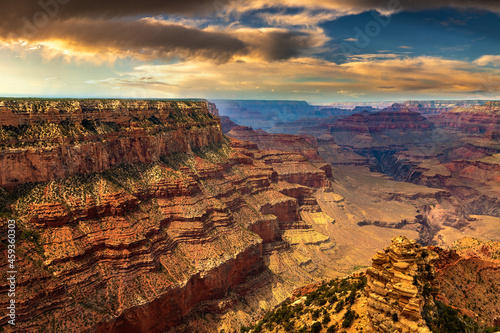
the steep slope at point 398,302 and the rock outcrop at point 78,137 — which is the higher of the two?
the rock outcrop at point 78,137

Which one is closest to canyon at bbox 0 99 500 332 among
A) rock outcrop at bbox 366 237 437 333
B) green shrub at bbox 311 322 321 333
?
rock outcrop at bbox 366 237 437 333

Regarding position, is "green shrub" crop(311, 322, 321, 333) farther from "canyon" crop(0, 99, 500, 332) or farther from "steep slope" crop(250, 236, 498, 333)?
"canyon" crop(0, 99, 500, 332)

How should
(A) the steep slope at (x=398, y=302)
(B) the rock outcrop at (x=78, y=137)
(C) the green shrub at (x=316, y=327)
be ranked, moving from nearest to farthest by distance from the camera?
1. (A) the steep slope at (x=398, y=302)
2. (C) the green shrub at (x=316, y=327)
3. (B) the rock outcrop at (x=78, y=137)

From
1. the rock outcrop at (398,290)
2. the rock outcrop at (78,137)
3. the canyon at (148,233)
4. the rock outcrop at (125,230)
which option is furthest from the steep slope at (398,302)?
the rock outcrop at (78,137)

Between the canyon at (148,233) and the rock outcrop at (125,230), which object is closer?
the canyon at (148,233)

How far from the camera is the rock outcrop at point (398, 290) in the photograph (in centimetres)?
2148

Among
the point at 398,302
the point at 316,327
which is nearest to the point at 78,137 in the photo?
the point at 316,327

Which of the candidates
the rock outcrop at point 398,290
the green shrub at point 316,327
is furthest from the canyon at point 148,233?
the green shrub at point 316,327

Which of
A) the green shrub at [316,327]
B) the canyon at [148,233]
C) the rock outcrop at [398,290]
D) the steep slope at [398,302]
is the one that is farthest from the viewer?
the canyon at [148,233]

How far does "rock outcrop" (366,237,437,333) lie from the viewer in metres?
21.5

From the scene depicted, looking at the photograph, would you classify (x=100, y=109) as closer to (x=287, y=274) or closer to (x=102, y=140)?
(x=102, y=140)

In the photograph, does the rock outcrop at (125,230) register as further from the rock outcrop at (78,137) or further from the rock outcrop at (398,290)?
the rock outcrop at (398,290)

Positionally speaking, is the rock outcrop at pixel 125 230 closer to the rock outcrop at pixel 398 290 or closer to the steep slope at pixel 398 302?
the steep slope at pixel 398 302

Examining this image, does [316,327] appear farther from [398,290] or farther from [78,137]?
[78,137]
